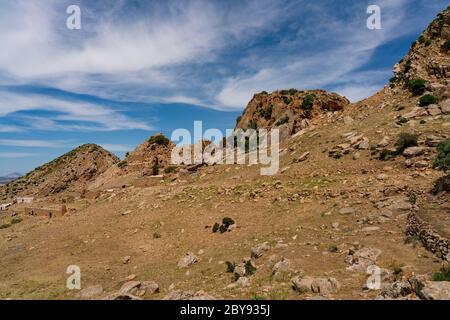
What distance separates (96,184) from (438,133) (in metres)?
41.8

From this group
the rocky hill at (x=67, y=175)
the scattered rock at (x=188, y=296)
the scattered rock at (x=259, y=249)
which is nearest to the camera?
the scattered rock at (x=188, y=296)

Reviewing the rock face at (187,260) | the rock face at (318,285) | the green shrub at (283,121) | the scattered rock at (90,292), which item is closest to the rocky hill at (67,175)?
the green shrub at (283,121)

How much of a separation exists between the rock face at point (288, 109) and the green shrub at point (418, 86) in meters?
10.6

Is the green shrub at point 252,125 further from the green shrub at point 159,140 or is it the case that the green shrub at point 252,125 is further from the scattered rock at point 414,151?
the scattered rock at point 414,151

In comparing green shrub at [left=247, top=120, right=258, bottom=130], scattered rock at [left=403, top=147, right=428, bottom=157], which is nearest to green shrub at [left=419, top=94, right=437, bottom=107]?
scattered rock at [left=403, top=147, right=428, bottom=157]

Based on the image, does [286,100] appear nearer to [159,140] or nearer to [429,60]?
[429,60]

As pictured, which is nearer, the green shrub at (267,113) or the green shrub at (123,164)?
the green shrub at (267,113)

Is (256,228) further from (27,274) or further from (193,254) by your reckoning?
(27,274)

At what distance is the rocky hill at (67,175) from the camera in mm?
59375

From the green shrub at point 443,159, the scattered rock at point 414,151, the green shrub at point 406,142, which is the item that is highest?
the green shrub at point 406,142

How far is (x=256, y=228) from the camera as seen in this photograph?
19125 millimetres

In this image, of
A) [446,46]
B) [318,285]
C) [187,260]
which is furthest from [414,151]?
[446,46]

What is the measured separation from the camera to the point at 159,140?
5022cm
